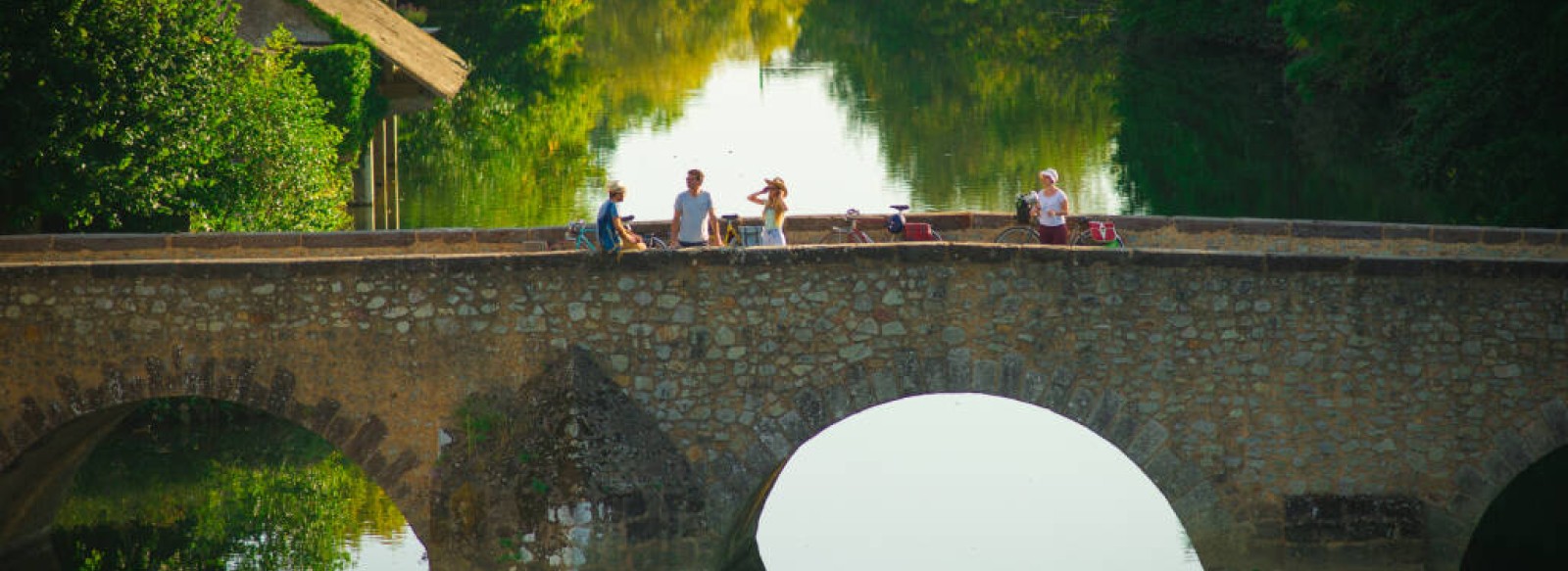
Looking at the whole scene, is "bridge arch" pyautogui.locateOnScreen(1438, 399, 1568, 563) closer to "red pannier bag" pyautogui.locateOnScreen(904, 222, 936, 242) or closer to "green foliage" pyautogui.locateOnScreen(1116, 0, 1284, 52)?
"red pannier bag" pyautogui.locateOnScreen(904, 222, 936, 242)

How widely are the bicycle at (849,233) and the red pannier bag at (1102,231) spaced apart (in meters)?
2.01

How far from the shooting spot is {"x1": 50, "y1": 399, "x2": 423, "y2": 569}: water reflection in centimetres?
1814

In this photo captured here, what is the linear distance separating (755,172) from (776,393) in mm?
22851

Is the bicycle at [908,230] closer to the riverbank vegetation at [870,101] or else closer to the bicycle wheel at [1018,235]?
the bicycle wheel at [1018,235]

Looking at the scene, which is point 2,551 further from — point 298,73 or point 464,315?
point 298,73

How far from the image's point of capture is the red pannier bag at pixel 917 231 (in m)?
17.4

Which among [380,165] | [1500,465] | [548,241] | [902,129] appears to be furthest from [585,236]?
[902,129]

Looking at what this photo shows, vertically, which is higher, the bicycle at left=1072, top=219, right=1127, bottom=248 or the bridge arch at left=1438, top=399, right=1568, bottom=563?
the bicycle at left=1072, top=219, right=1127, bottom=248

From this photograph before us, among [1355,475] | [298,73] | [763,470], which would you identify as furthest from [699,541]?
[298,73]

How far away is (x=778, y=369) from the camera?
50.9ft

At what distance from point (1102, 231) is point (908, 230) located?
172 centimetres

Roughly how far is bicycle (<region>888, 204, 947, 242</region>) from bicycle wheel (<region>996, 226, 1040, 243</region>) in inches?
22.2

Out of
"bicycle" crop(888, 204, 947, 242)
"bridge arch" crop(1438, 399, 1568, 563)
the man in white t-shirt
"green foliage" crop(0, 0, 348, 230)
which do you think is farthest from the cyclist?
"green foliage" crop(0, 0, 348, 230)

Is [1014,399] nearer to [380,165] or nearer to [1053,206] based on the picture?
[1053,206]
